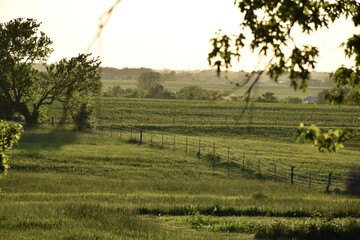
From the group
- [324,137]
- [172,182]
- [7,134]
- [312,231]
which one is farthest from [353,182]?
[324,137]

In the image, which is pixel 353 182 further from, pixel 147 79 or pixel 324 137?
pixel 147 79

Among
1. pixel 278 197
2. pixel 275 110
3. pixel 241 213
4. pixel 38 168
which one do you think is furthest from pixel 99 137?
pixel 275 110

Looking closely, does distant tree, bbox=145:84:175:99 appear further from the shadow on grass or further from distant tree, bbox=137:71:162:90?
the shadow on grass

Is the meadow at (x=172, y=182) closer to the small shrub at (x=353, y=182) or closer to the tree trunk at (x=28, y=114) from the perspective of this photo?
the small shrub at (x=353, y=182)

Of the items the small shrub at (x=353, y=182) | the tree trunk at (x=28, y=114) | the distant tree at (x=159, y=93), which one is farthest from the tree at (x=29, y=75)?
the distant tree at (x=159, y=93)

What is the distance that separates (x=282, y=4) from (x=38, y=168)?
116ft

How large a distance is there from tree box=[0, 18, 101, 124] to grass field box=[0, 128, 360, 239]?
5.40 m

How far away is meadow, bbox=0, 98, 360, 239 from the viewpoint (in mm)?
A: 16734

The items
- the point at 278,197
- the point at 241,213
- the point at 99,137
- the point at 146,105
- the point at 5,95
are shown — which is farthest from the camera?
the point at 146,105

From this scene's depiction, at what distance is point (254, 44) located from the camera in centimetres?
1023

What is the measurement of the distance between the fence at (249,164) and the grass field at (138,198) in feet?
5.60

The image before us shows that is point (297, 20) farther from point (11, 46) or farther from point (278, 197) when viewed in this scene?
point (11, 46)

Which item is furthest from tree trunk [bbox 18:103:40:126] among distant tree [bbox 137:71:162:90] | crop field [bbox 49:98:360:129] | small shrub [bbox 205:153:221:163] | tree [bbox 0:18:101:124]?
distant tree [bbox 137:71:162:90]

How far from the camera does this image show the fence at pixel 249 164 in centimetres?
4444
